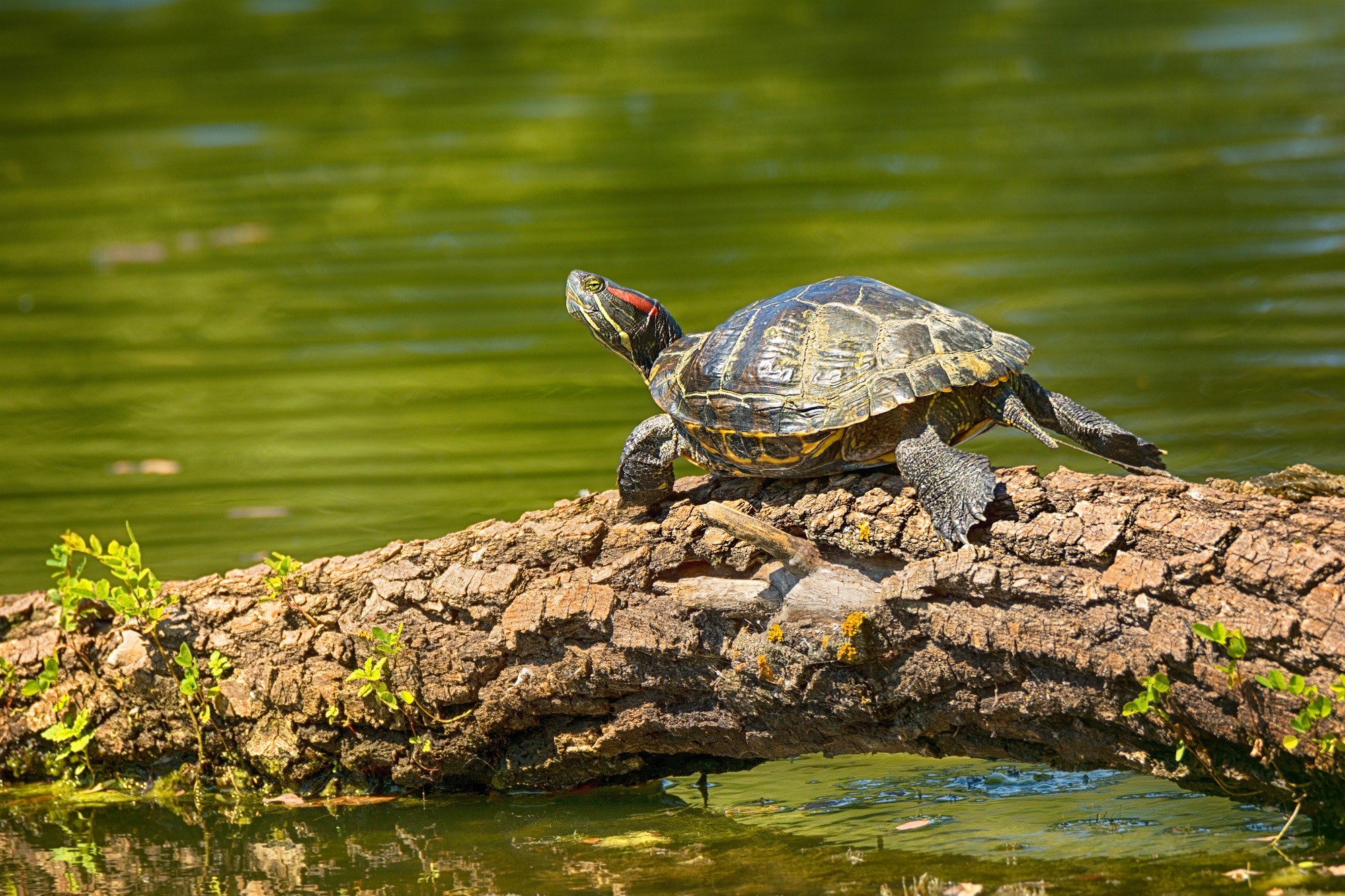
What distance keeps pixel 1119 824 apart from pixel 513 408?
4.92 meters

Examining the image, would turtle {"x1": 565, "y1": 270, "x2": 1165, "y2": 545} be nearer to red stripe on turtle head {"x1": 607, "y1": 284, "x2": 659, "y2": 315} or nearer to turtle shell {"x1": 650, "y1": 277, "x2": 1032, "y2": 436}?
turtle shell {"x1": 650, "y1": 277, "x2": 1032, "y2": 436}

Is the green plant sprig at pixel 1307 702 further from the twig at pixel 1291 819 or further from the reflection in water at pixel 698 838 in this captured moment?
the reflection in water at pixel 698 838

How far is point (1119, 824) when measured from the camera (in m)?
3.30

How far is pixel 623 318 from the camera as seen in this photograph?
426 cm

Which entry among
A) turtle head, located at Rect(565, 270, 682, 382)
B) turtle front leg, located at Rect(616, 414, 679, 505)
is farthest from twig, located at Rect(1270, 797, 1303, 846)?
turtle head, located at Rect(565, 270, 682, 382)

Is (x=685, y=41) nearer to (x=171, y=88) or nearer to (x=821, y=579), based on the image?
(x=171, y=88)

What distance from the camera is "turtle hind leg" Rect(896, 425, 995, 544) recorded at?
3.11 meters

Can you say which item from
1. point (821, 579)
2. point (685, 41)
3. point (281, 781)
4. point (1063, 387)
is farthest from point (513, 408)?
point (685, 41)

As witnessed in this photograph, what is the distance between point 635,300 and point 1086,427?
1440 millimetres

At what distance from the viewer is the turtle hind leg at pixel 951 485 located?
3.11m

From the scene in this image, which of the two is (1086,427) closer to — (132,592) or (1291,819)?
(1291,819)

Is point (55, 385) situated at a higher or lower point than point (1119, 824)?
higher

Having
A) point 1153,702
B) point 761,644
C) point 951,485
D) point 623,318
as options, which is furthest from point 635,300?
point 1153,702

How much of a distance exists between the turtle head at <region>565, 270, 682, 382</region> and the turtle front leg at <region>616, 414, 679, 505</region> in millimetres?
495
